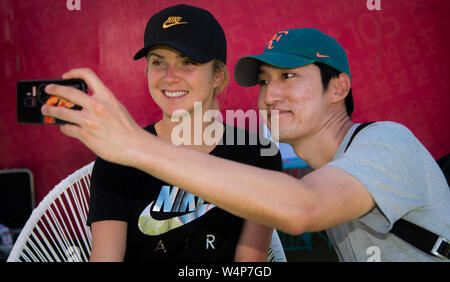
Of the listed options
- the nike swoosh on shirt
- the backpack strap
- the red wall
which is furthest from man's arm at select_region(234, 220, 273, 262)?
the red wall

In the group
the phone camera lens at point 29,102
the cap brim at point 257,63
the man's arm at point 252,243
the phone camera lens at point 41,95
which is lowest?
the man's arm at point 252,243

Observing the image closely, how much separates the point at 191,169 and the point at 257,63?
28.0 inches

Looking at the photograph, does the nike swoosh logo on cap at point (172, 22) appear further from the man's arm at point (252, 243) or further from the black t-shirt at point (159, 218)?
the man's arm at point (252, 243)

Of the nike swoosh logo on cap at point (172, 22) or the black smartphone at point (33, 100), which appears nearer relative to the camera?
the black smartphone at point (33, 100)

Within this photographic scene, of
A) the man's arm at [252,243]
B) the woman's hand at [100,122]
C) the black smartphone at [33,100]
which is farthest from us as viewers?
the man's arm at [252,243]

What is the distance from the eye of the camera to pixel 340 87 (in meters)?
1.07

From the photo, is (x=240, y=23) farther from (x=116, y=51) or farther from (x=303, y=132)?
(x=303, y=132)

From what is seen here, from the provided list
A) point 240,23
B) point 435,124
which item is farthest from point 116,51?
point 435,124

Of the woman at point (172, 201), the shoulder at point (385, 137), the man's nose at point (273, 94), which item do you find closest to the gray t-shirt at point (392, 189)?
the shoulder at point (385, 137)

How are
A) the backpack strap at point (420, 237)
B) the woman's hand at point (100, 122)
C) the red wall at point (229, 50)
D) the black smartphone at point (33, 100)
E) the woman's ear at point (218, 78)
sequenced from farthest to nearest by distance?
the red wall at point (229, 50) → the woman's ear at point (218, 78) → the backpack strap at point (420, 237) → the black smartphone at point (33, 100) → the woman's hand at point (100, 122)

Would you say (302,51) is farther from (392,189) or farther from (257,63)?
(392,189)

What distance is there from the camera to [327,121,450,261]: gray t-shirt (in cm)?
67

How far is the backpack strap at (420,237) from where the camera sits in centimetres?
77

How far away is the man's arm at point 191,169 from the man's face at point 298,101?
0.43m
